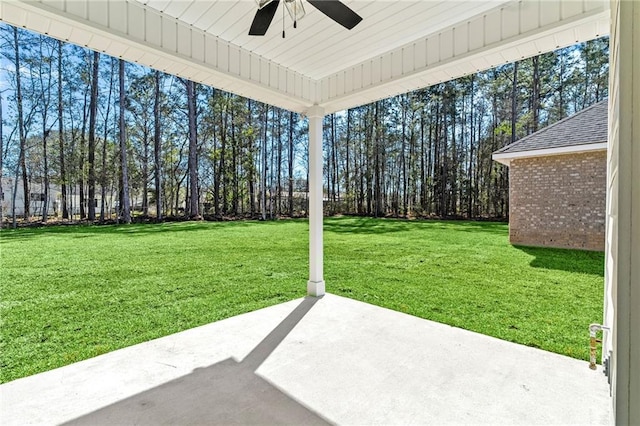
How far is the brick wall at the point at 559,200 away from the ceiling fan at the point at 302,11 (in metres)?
6.49

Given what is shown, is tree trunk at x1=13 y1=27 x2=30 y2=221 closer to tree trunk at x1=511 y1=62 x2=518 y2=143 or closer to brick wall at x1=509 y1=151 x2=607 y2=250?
brick wall at x1=509 y1=151 x2=607 y2=250

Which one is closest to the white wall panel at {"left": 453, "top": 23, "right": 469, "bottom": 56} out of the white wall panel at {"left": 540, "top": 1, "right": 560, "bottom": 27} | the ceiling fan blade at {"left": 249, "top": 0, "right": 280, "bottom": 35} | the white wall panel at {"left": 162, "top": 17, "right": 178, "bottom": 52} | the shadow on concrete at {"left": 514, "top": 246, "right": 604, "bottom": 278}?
the white wall panel at {"left": 540, "top": 1, "right": 560, "bottom": 27}

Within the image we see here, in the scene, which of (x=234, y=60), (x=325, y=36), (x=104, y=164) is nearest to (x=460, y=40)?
(x=325, y=36)

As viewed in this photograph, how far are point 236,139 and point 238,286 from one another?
37.1 feet

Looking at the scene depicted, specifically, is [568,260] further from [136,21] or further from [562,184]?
[136,21]

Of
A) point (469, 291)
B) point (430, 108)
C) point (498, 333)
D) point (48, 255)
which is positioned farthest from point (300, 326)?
point (430, 108)

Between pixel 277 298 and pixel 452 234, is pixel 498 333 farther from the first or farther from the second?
pixel 452 234

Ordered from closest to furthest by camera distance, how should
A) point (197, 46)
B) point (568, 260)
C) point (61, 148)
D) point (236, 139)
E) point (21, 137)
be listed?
point (197, 46) < point (568, 260) < point (21, 137) < point (61, 148) < point (236, 139)

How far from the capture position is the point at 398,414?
66.4 inches

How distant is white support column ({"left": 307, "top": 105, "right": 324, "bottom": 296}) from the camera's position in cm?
367

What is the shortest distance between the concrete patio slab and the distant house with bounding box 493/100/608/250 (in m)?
5.32

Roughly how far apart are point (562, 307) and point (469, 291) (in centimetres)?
97

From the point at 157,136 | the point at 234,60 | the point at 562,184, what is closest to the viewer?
the point at 234,60

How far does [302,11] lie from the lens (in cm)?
A: 197
